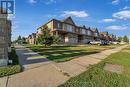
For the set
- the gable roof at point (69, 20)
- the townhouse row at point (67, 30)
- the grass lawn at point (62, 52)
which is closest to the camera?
the grass lawn at point (62, 52)

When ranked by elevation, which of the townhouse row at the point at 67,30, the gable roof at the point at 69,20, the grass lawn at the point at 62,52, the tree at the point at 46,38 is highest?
the gable roof at the point at 69,20

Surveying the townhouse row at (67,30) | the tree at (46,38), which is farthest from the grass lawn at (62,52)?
the townhouse row at (67,30)

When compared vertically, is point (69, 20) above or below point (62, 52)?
above

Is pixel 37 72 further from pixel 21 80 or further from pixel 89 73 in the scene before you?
pixel 89 73

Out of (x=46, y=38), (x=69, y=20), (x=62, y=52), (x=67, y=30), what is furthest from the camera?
(x=69, y=20)

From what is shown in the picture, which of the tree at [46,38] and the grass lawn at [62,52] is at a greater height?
the tree at [46,38]

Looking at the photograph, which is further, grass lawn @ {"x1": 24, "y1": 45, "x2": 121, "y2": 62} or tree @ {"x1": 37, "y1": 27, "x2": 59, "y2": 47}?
tree @ {"x1": 37, "y1": 27, "x2": 59, "y2": 47}

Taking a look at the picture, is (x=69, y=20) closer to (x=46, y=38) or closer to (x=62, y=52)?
(x=46, y=38)

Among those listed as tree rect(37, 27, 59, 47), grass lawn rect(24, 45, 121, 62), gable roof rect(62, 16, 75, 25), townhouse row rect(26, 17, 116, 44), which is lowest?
grass lawn rect(24, 45, 121, 62)

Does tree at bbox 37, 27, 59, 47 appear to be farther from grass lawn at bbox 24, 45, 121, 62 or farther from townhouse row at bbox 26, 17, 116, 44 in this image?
townhouse row at bbox 26, 17, 116, 44

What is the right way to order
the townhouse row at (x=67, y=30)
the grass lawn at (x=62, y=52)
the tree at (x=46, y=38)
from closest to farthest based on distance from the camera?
the grass lawn at (x=62, y=52) → the tree at (x=46, y=38) → the townhouse row at (x=67, y=30)

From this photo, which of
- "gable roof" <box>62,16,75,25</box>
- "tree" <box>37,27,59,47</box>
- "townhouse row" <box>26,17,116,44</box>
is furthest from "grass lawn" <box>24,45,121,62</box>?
"gable roof" <box>62,16,75,25</box>

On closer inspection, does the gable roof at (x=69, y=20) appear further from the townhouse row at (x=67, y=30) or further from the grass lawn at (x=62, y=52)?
the grass lawn at (x=62, y=52)

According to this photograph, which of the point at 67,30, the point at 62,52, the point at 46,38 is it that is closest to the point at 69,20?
the point at 67,30
